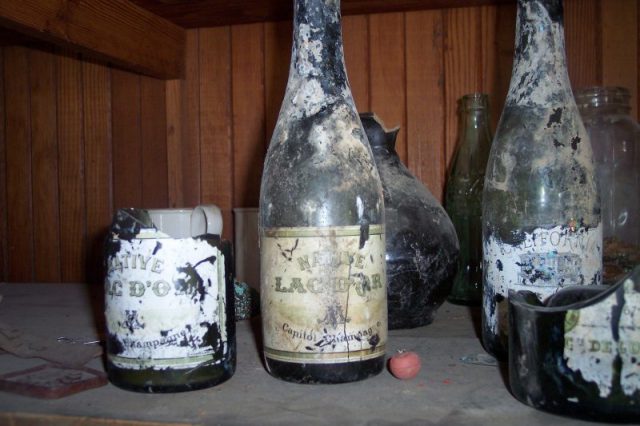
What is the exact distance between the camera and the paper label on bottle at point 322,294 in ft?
1.69

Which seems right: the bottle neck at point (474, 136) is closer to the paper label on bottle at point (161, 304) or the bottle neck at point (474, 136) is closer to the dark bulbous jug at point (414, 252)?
the dark bulbous jug at point (414, 252)

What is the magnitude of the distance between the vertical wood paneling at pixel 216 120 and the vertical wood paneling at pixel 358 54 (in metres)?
0.22

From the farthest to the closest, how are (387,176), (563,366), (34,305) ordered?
(34,305) → (387,176) → (563,366)

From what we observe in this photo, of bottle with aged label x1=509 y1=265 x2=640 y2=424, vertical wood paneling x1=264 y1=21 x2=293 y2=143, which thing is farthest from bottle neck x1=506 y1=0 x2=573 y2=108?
vertical wood paneling x1=264 y1=21 x2=293 y2=143

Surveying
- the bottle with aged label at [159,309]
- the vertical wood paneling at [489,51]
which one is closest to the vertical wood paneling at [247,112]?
the vertical wood paneling at [489,51]

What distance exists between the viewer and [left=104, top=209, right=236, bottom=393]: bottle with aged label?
499 millimetres

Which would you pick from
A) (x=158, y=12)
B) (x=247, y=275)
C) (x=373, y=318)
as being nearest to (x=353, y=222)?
(x=373, y=318)

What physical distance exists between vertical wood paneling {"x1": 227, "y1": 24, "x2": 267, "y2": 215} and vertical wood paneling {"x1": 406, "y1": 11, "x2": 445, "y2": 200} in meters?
0.26

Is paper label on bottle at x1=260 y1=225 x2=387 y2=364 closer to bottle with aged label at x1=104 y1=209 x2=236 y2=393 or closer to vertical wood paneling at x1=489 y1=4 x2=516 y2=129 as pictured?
bottle with aged label at x1=104 y1=209 x2=236 y2=393

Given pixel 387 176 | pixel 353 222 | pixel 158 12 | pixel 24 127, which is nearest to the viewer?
pixel 353 222

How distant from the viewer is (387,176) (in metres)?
0.80

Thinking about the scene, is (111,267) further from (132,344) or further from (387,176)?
(387,176)

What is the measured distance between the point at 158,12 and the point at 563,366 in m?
0.88

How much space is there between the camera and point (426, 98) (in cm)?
107
